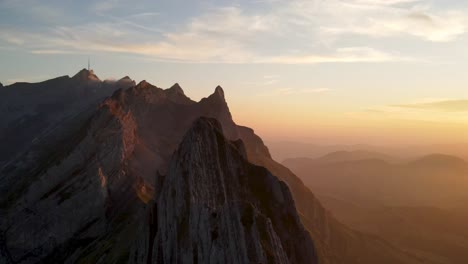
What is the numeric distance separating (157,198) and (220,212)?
22734 millimetres

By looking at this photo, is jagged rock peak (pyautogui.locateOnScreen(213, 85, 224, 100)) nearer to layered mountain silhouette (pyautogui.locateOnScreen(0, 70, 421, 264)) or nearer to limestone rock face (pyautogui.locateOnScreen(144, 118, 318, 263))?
layered mountain silhouette (pyautogui.locateOnScreen(0, 70, 421, 264))

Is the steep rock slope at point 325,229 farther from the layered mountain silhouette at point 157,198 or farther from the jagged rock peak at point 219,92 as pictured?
the jagged rock peak at point 219,92

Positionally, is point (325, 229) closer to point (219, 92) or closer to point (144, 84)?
point (219, 92)

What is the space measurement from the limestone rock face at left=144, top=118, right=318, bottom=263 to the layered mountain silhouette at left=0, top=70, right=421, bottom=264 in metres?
0.18

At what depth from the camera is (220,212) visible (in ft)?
205

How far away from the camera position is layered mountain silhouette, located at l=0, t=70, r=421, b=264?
2532 inches

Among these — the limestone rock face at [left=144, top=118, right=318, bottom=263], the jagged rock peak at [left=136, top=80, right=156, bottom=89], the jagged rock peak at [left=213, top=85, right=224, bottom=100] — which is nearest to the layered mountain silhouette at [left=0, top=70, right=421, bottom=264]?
the limestone rock face at [left=144, top=118, right=318, bottom=263]

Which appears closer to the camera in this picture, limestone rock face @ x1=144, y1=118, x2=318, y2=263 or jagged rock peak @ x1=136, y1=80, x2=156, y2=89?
limestone rock face @ x1=144, y1=118, x2=318, y2=263

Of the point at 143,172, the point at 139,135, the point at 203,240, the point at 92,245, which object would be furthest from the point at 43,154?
the point at 203,240

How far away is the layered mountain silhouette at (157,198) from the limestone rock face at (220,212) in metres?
0.18

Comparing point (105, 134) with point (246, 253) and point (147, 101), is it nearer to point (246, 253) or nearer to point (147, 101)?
point (147, 101)

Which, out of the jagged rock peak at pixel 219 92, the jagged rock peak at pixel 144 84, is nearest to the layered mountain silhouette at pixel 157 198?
the jagged rock peak at pixel 144 84

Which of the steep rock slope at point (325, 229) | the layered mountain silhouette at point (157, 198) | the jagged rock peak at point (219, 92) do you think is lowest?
the steep rock slope at point (325, 229)

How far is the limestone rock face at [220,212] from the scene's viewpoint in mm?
58688
